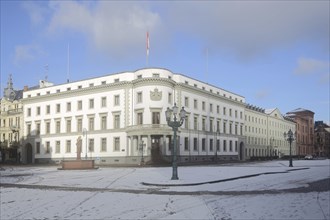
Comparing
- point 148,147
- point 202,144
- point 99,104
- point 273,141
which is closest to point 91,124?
point 99,104

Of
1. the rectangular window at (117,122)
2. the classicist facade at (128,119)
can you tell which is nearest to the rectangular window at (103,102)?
the classicist facade at (128,119)

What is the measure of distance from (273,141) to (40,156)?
7264 cm

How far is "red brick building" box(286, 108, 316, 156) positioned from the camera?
14248 cm

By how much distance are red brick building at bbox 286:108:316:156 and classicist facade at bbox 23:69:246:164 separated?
6278 centimetres

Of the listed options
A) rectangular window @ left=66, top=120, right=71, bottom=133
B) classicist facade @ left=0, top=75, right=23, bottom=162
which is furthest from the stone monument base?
classicist facade @ left=0, top=75, right=23, bottom=162

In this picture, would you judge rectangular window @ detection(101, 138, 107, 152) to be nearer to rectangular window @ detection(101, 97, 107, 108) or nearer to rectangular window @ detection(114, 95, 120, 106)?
rectangular window @ detection(101, 97, 107, 108)

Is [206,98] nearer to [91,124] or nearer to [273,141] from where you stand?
[91,124]

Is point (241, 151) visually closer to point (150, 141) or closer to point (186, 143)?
point (186, 143)

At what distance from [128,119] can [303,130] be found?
333ft

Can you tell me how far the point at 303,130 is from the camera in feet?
485

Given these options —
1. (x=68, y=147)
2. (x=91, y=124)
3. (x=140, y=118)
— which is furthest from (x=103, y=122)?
(x=68, y=147)

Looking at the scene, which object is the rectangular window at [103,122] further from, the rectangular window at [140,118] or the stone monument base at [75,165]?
the stone monument base at [75,165]

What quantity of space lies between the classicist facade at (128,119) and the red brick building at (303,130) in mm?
62779

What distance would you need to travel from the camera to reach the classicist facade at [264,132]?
4094 inches
